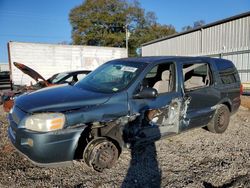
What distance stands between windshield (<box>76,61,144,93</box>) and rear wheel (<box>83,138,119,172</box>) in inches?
33.5

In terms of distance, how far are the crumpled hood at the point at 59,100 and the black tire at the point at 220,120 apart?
2.88 meters

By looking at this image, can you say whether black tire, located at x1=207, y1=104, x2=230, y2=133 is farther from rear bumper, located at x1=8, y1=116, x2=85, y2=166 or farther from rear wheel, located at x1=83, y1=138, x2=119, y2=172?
rear bumper, located at x1=8, y1=116, x2=85, y2=166

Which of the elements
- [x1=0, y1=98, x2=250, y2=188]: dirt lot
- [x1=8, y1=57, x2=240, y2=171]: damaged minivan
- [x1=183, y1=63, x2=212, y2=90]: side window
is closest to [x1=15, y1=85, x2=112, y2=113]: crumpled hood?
[x1=8, y1=57, x2=240, y2=171]: damaged minivan

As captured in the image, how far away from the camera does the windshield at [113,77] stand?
12.8 ft

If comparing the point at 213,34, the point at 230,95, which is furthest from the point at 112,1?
the point at 230,95

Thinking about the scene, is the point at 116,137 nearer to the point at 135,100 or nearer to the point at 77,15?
the point at 135,100

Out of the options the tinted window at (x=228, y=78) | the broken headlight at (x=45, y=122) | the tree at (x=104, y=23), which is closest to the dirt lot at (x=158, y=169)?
the broken headlight at (x=45, y=122)

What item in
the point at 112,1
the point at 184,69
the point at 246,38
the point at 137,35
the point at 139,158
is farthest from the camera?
the point at 137,35

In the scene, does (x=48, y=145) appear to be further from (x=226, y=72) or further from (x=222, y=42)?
(x=222, y=42)

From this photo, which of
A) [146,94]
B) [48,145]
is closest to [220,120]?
[146,94]

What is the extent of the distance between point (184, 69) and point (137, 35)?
43530 mm

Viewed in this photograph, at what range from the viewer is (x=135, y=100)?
3764 mm

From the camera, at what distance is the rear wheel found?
333 centimetres

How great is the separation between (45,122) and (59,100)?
437 mm
